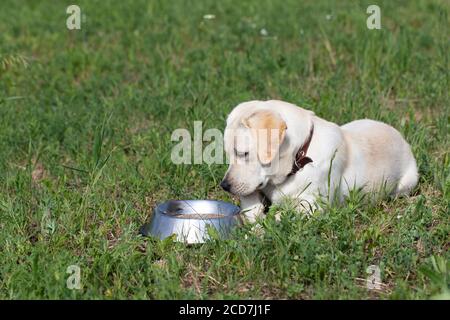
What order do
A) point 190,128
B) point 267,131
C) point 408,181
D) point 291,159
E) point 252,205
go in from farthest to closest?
1. point 190,128
2. point 408,181
3. point 252,205
4. point 291,159
5. point 267,131

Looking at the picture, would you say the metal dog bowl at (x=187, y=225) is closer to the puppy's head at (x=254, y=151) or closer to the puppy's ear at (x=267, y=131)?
the puppy's head at (x=254, y=151)

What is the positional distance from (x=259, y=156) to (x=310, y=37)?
396 centimetres

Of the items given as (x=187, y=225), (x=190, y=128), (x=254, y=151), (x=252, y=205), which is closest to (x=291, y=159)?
(x=254, y=151)

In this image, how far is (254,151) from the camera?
4730mm

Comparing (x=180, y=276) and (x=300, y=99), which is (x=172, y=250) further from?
(x=300, y=99)

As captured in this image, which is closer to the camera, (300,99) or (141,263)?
(141,263)

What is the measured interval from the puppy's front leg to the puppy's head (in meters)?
0.14

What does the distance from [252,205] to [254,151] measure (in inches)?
16.8

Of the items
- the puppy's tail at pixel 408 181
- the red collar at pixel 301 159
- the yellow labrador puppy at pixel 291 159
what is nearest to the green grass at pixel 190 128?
the puppy's tail at pixel 408 181

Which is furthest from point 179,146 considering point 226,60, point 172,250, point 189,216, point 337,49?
point 337,49

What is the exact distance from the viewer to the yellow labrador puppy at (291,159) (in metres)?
4.71

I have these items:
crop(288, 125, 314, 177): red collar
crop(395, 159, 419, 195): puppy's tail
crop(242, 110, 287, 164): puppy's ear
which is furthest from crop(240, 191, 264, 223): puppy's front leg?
crop(395, 159, 419, 195): puppy's tail

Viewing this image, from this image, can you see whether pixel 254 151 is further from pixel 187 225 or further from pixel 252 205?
pixel 187 225
